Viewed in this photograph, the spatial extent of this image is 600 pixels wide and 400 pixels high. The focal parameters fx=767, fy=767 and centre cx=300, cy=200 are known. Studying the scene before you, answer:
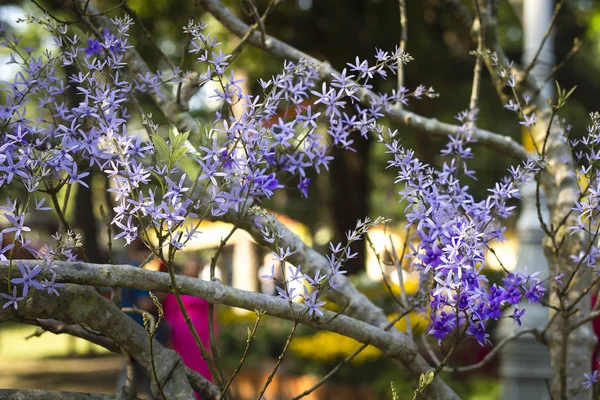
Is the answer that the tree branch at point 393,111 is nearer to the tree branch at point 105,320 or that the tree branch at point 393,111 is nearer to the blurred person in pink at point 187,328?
the tree branch at point 105,320

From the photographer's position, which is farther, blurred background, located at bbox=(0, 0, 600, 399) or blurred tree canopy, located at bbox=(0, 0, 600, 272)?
blurred tree canopy, located at bbox=(0, 0, 600, 272)

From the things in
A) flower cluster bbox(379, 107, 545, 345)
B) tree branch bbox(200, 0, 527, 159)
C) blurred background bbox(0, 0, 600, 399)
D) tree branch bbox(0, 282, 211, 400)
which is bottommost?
tree branch bbox(0, 282, 211, 400)

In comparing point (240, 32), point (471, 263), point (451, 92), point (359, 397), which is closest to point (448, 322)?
point (471, 263)

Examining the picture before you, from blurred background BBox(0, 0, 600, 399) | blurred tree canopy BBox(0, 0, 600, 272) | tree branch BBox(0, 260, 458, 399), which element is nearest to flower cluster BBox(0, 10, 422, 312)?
tree branch BBox(0, 260, 458, 399)

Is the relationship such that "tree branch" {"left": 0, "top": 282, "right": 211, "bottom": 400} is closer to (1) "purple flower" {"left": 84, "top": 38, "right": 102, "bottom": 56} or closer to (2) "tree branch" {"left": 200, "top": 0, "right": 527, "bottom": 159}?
(1) "purple flower" {"left": 84, "top": 38, "right": 102, "bottom": 56}

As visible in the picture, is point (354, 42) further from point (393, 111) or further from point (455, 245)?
point (455, 245)

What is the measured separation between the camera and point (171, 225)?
213 cm

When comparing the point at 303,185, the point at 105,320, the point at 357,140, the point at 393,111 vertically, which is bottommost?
the point at 105,320

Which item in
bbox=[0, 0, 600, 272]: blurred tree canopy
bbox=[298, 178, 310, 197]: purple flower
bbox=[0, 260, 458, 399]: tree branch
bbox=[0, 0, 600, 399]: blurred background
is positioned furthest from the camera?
bbox=[0, 0, 600, 272]: blurred tree canopy

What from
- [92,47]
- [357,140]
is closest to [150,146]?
[92,47]

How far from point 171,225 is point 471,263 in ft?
3.02

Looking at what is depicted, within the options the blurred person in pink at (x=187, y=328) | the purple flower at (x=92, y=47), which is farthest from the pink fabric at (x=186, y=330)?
the purple flower at (x=92, y=47)

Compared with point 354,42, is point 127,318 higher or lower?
lower

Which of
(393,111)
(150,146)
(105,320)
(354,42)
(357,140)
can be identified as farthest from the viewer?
(357,140)
